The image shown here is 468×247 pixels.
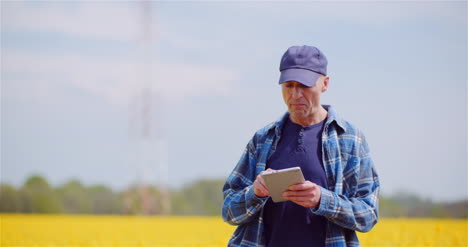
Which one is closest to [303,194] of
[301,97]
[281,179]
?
[281,179]

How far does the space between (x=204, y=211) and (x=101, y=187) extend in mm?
5223

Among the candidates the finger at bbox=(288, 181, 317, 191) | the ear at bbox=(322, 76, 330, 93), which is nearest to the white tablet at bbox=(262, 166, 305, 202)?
the finger at bbox=(288, 181, 317, 191)

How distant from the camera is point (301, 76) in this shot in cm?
398

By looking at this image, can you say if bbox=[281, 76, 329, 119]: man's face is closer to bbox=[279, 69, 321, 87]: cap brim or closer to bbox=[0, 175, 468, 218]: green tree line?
bbox=[279, 69, 321, 87]: cap brim

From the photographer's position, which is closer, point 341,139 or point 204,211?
point 341,139

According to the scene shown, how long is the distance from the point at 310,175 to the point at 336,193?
0.61 feet

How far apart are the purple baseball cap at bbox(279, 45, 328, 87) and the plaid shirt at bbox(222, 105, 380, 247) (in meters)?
0.29

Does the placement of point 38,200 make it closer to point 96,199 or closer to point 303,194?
point 96,199

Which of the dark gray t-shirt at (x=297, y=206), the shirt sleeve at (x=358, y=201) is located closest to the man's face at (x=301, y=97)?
the dark gray t-shirt at (x=297, y=206)

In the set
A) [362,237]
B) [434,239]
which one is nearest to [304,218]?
[434,239]

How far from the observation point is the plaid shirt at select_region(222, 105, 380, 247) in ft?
13.0

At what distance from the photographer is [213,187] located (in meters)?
26.6

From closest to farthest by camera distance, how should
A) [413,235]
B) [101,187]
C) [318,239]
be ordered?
[318,239]
[413,235]
[101,187]

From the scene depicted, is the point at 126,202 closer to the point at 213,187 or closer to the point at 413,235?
the point at 213,187
